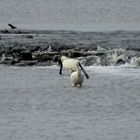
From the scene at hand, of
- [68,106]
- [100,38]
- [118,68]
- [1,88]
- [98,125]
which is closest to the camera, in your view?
[98,125]

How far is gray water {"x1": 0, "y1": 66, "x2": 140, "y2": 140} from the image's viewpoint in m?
Answer: 16.6

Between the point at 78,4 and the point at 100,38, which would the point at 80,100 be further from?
the point at 78,4

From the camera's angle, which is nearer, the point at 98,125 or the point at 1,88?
the point at 98,125

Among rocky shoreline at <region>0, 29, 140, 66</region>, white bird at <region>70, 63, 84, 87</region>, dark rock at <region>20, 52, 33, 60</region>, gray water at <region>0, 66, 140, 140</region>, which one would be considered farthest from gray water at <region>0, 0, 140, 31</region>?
white bird at <region>70, 63, 84, 87</region>

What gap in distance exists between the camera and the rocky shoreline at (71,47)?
99.7 feet

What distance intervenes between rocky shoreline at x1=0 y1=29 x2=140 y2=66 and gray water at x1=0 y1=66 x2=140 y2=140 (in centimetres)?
247

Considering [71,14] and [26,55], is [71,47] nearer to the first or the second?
[26,55]

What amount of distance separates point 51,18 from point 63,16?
2.47 meters

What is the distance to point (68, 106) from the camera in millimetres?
19859

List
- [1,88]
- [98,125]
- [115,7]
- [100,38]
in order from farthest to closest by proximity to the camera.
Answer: [115,7], [100,38], [1,88], [98,125]

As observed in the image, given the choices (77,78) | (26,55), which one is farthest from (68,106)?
(26,55)

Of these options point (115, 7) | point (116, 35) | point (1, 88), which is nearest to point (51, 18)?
point (115, 7)

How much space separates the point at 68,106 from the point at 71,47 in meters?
14.8

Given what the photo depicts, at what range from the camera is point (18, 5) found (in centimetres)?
8638
